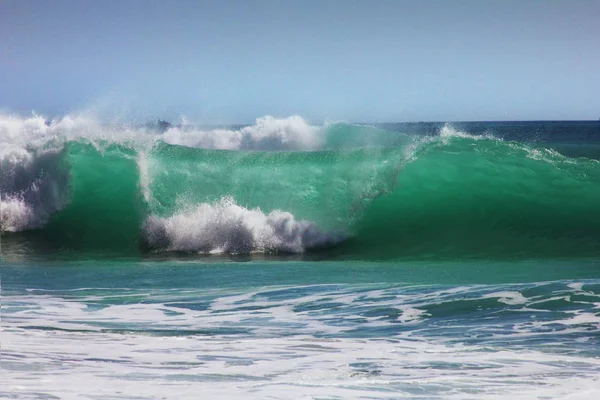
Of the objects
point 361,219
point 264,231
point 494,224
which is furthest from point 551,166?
point 264,231

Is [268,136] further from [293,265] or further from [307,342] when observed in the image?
[307,342]

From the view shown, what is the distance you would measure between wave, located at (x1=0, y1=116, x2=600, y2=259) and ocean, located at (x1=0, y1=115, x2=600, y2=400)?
0.10 feet

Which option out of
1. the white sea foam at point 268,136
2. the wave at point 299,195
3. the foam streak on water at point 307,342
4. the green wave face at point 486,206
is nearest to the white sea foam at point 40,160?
the wave at point 299,195

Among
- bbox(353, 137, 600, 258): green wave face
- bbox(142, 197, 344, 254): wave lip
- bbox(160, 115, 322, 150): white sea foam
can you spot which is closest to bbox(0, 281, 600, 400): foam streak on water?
bbox(142, 197, 344, 254): wave lip

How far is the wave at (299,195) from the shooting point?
32.2ft

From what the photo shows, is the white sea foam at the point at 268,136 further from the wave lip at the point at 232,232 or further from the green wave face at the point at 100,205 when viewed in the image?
the wave lip at the point at 232,232

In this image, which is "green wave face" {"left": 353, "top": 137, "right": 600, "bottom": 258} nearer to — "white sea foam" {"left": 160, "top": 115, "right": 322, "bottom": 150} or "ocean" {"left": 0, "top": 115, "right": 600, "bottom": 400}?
"ocean" {"left": 0, "top": 115, "right": 600, "bottom": 400}

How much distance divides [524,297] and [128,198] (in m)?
6.48

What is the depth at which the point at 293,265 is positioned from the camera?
830 centimetres

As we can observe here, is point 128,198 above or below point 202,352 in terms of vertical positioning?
above

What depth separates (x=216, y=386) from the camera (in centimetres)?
403

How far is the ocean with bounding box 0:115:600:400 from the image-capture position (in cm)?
429

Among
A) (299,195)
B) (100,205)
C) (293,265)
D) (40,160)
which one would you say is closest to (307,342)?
(293,265)

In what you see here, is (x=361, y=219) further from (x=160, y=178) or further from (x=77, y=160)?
(x=77, y=160)
